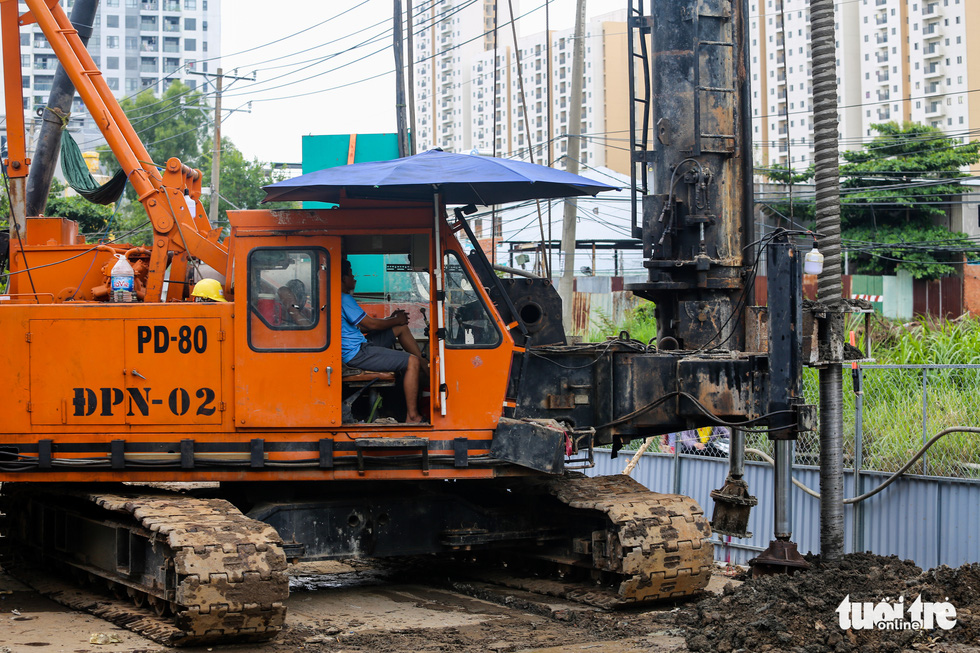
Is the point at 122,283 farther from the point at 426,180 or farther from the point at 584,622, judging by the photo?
the point at 584,622

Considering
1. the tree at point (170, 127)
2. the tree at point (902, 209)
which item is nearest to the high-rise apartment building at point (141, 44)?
the tree at point (170, 127)

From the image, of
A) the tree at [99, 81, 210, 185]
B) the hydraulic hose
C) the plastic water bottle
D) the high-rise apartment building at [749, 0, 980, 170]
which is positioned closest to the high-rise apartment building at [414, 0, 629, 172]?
the high-rise apartment building at [749, 0, 980, 170]

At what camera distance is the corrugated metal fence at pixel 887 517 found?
32.5 ft

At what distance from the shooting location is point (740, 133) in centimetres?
938

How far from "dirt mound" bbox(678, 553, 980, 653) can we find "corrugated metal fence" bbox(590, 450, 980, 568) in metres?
1.37

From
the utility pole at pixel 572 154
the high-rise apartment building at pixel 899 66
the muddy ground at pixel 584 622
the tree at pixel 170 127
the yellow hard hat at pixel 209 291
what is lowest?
the muddy ground at pixel 584 622

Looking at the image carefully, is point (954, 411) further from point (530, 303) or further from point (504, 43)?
point (504, 43)

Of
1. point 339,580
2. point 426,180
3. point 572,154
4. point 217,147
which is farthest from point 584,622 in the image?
point 217,147

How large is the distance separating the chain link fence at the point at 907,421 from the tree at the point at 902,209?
106 ft

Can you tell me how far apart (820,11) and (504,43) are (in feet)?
481

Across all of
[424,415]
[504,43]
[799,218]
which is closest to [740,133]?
[424,415]

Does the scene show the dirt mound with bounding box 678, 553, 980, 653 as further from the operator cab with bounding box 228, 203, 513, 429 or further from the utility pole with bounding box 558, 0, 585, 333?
the utility pole with bounding box 558, 0, 585, 333

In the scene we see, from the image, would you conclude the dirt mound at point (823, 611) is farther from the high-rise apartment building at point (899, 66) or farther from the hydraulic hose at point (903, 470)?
the high-rise apartment building at point (899, 66)

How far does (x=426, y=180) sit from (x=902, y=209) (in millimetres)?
41122
